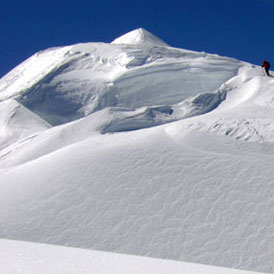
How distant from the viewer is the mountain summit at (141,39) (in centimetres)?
2314

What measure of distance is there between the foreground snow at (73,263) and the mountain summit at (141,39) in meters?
16.7

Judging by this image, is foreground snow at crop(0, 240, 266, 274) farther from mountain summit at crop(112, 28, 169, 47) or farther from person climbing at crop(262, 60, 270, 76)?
mountain summit at crop(112, 28, 169, 47)

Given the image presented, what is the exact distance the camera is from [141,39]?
23.3 meters

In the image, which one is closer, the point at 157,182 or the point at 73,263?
the point at 73,263

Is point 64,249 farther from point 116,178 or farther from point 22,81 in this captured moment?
point 22,81

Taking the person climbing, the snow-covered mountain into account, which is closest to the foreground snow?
the snow-covered mountain

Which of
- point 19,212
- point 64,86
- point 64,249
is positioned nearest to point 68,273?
point 64,249

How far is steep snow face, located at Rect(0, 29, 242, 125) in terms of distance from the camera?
18.2 m

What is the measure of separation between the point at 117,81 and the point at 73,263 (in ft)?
43.5

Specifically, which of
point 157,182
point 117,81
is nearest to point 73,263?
point 157,182

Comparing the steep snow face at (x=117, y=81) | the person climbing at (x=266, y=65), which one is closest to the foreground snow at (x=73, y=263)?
the steep snow face at (x=117, y=81)

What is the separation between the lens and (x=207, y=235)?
785 centimetres

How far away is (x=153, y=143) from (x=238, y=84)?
291 inches

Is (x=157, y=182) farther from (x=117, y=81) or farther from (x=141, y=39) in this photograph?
(x=141, y=39)
